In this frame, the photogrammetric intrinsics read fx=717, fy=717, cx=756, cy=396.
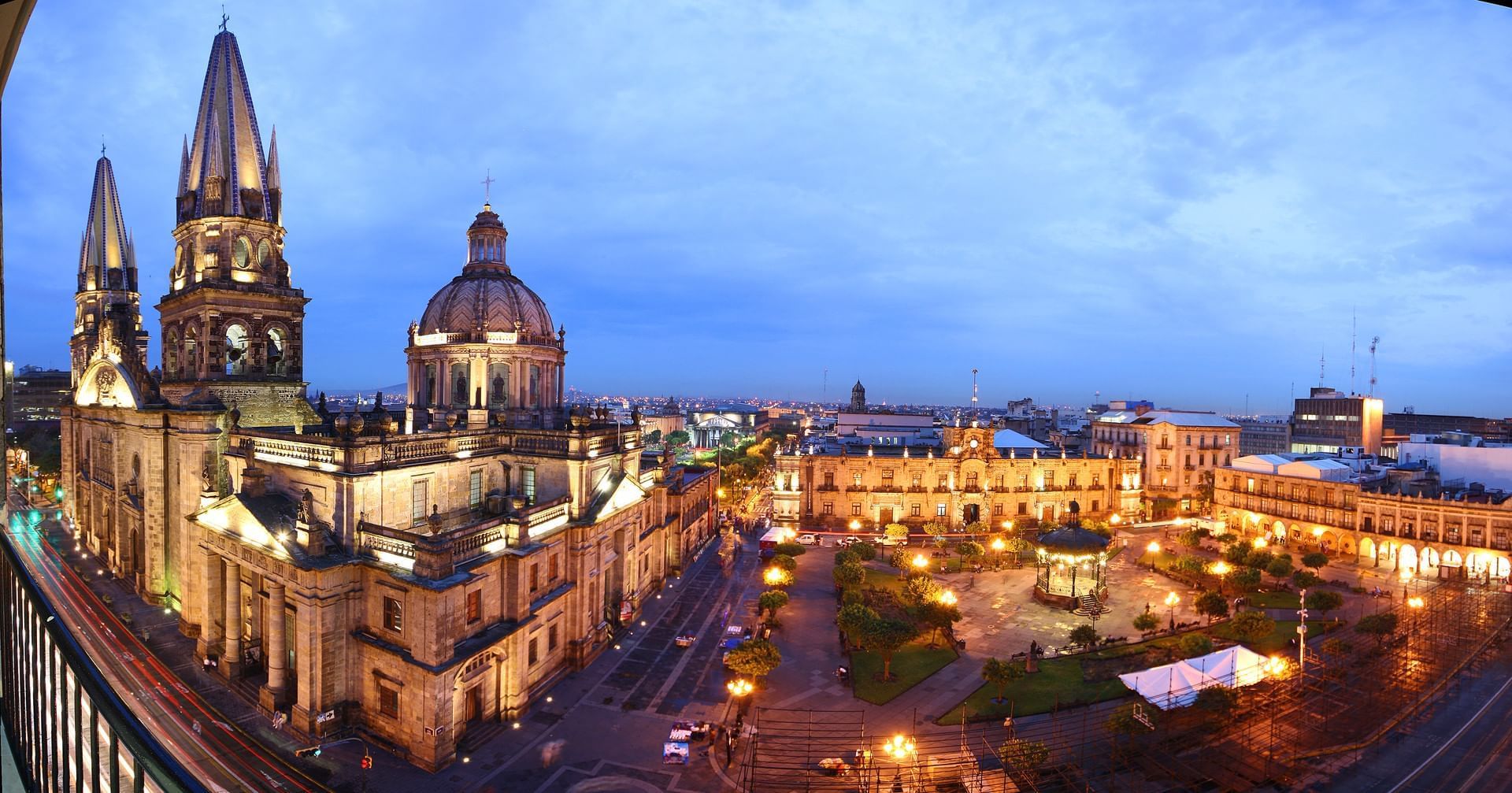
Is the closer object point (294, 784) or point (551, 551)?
point (294, 784)

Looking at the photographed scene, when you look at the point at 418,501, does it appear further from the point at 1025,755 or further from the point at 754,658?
the point at 1025,755

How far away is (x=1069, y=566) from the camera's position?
A: 5991 centimetres

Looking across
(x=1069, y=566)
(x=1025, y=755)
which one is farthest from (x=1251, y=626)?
(x=1025, y=755)

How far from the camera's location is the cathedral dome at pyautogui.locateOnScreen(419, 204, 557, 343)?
51.8 meters

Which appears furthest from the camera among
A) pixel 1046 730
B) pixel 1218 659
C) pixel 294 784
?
pixel 1218 659

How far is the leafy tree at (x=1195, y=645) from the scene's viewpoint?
4225 cm

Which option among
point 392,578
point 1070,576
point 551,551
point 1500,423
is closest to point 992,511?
point 1070,576

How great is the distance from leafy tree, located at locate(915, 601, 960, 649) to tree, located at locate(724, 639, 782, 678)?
12601 mm

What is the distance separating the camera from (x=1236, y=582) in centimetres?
5538

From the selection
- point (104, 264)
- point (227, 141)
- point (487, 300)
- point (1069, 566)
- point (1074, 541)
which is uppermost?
point (227, 141)

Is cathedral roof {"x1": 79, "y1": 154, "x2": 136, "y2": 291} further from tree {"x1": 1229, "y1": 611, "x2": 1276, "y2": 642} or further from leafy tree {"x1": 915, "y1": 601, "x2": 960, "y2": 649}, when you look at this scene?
tree {"x1": 1229, "y1": 611, "x2": 1276, "y2": 642}

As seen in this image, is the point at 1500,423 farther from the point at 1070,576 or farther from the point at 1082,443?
the point at 1070,576

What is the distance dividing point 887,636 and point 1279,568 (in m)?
40.4

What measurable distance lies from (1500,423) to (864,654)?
175021 mm
